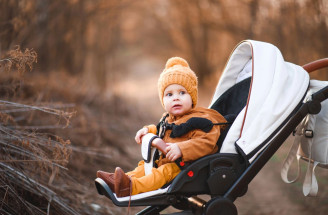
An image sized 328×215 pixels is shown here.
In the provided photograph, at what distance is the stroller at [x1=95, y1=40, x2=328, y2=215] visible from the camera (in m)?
2.58

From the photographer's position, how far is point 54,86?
655cm

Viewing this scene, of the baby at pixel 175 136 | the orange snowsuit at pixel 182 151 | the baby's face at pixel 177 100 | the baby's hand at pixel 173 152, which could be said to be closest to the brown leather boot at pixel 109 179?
the baby at pixel 175 136

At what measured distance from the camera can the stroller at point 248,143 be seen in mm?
2584

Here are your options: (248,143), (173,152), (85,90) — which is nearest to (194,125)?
(173,152)

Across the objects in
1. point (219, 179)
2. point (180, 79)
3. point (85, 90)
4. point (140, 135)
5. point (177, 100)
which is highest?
point (85, 90)

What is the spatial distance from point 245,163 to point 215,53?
12.2 metres

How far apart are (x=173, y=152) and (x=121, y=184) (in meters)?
0.39

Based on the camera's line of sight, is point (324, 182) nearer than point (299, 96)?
No

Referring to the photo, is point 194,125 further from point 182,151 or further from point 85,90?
point 85,90

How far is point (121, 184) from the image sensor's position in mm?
2463

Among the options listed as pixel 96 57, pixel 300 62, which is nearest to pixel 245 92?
pixel 300 62

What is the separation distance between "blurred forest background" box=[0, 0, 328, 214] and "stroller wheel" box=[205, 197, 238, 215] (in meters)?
1.08

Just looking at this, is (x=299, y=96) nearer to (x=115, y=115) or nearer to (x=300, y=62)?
(x=300, y=62)

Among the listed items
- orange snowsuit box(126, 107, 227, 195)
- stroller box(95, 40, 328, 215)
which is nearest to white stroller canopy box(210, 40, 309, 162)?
stroller box(95, 40, 328, 215)
